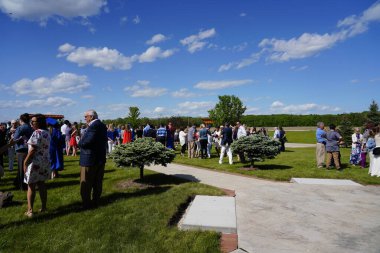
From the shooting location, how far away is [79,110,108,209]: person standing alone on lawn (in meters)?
6.08

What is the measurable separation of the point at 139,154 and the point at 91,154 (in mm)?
2295

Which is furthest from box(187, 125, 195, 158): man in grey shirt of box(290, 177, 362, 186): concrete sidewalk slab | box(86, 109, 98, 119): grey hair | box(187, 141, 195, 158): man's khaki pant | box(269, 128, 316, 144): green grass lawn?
box(269, 128, 316, 144): green grass lawn

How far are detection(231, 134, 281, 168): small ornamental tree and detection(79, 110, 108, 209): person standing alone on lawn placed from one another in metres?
6.06

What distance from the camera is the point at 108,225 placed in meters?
5.25

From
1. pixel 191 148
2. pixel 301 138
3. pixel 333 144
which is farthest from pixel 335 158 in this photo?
pixel 301 138

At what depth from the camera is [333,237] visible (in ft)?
16.1

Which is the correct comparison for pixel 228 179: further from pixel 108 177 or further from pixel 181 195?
pixel 108 177

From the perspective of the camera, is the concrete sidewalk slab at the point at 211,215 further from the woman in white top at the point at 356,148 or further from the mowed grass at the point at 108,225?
the woman in white top at the point at 356,148

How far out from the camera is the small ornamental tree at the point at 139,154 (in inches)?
326

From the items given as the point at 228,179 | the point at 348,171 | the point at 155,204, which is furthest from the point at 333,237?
the point at 348,171

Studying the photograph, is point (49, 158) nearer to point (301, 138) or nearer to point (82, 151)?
→ point (82, 151)

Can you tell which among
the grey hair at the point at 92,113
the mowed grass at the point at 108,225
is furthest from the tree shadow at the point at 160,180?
the grey hair at the point at 92,113

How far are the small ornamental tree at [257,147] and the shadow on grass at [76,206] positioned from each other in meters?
3.90

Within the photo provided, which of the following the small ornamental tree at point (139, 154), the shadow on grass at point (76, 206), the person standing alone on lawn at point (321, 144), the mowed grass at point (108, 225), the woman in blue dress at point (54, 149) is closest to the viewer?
the mowed grass at point (108, 225)
